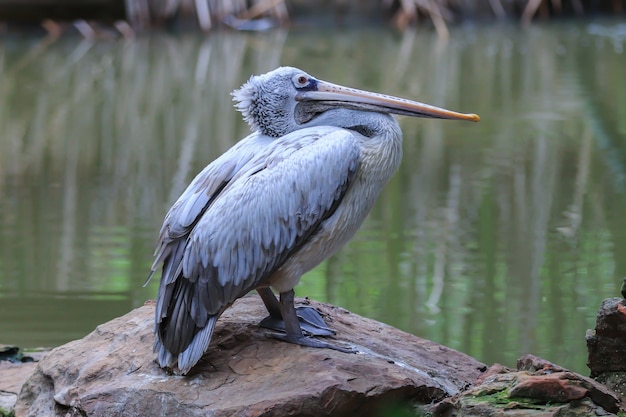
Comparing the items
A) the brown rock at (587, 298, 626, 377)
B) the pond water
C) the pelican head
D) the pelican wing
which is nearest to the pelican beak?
the pelican head

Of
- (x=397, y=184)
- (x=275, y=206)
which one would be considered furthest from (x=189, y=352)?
(x=397, y=184)

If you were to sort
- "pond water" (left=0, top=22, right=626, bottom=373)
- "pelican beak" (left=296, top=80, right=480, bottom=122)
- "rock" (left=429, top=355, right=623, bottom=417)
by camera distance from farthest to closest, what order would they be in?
"pond water" (left=0, top=22, right=626, bottom=373), "pelican beak" (left=296, top=80, right=480, bottom=122), "rock" (left=429, top=355, right=623, bottom=417)

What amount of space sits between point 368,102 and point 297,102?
30cm

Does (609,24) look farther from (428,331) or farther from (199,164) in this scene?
(428,331)

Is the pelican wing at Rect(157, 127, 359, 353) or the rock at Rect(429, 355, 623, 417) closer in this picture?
the rock at Rect(429, 355, 623, 417)

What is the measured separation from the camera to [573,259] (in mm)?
7242

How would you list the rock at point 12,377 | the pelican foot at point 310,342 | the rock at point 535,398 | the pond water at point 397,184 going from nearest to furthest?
1. the rock at point 535,398
2. the pelican foot at point 310,342
3. the rock at point 12,377
4. the pond water at point 397,184

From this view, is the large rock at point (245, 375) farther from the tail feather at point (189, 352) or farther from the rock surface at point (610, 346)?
the rock surface at point (610, 346)

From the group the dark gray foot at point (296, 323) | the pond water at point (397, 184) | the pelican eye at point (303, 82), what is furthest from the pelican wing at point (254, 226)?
the pond water at point (397, 184)

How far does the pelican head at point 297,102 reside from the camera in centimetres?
441

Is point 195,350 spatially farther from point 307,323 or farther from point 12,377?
point 12,377

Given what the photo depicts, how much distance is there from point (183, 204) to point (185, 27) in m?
15.4

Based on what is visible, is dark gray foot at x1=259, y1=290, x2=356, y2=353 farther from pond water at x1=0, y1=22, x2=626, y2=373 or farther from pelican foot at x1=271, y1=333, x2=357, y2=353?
pond water at x1=0, y1=22, x2=626, y2=373

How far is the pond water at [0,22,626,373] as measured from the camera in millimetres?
6411
